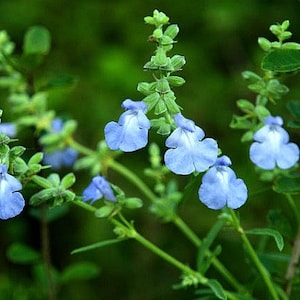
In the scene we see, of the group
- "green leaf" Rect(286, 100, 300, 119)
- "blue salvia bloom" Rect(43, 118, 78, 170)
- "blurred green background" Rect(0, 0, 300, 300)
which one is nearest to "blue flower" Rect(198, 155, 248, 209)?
"green leaf" Rect(286, 100, 300, 119)

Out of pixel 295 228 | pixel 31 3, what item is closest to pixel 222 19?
pixel 31 3

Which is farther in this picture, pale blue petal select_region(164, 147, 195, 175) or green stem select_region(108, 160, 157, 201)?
green stem select_region(108, 160, 157, 201)

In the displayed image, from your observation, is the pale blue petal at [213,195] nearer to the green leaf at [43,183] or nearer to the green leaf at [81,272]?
the green leaf at [43,183]

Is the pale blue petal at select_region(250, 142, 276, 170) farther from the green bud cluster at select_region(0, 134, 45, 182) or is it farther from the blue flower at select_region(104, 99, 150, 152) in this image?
the green bud cluster at select_region(0, 134, 45, 182)

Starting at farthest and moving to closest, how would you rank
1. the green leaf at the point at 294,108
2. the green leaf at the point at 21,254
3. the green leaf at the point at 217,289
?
the green leaf at the point at 21,254 → the green leaf at the point at 294,108 → the green leaf at the point at 217,289

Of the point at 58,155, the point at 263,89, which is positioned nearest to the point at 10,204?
the point at 263,89

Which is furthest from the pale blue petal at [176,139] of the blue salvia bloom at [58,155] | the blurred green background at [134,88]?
the blurred green background at [134,88]

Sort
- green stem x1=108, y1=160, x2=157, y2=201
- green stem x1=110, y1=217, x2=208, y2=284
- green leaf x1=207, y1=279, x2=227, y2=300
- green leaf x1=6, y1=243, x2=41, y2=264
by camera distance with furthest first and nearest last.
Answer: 1. green leaf x1=6, y1=243, x2=41, y2=264
2. green stem x1=108, y1=160, x2=157, y2=201
3. green stem x1=110, y1=217, x2=208, y2=284
4. green leaf x1=207, y1=279, x2=227, y2=300
